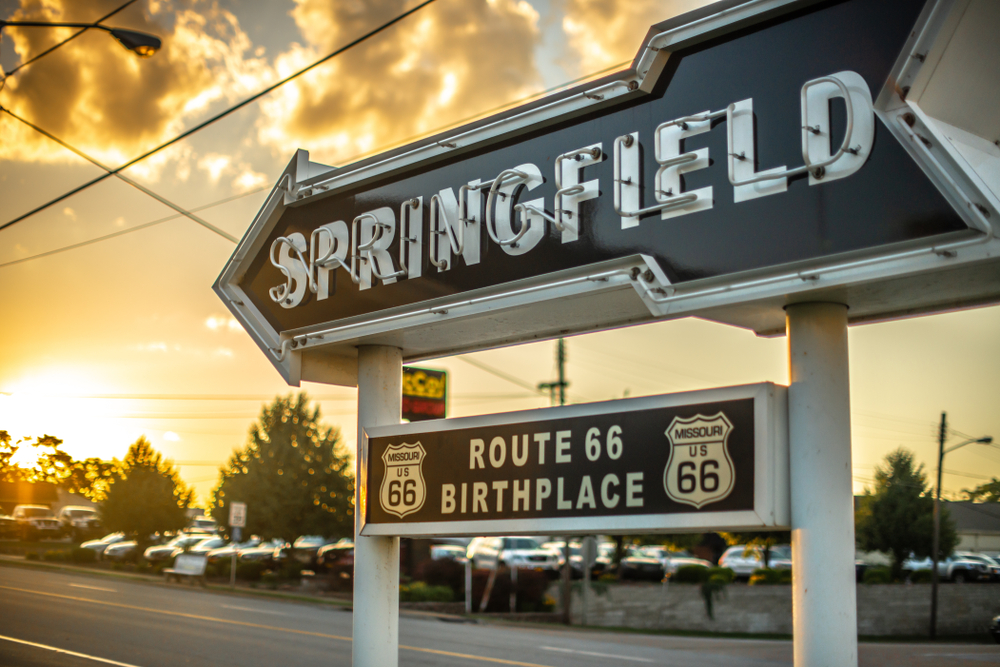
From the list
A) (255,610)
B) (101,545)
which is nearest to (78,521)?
(101,545)

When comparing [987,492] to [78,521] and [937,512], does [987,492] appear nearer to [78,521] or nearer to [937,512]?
[937,512]

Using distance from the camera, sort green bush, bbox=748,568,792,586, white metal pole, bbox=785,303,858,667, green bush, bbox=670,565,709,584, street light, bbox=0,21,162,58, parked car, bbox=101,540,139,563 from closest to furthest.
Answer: white metal pole, bbox=785,303,858,667
street light, bbox=0,21,162,58
green bush, bbox=748,568,792,586
green bush, bbox=670,565,709,584
parked car, bbox=101,540,139,563

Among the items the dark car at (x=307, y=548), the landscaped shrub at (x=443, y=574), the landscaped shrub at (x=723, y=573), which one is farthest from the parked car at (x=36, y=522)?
the landscaped shrub at (x=723, y=573)

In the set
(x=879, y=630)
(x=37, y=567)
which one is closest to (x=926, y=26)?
(x=879, y=630)

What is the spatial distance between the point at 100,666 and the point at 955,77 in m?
11.4

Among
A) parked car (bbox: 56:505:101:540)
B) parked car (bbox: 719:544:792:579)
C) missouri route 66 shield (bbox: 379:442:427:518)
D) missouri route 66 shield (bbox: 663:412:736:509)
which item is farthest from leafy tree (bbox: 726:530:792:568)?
missouri route 66 shield (bbox: 663:412:736:509)

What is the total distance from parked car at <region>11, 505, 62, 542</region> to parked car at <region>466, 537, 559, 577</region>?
22436 mm

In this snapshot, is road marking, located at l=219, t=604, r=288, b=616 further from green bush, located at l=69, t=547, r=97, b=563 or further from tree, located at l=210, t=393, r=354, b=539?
green bush, located at l=69, t=547, r=97, b=563

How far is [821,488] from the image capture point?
4.10 m

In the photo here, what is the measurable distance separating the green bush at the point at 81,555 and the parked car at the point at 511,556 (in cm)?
1618

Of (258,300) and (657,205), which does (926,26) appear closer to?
(657,205)

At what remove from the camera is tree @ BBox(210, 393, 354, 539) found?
128 feet

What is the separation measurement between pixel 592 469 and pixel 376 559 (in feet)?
6.25

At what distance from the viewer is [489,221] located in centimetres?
519
